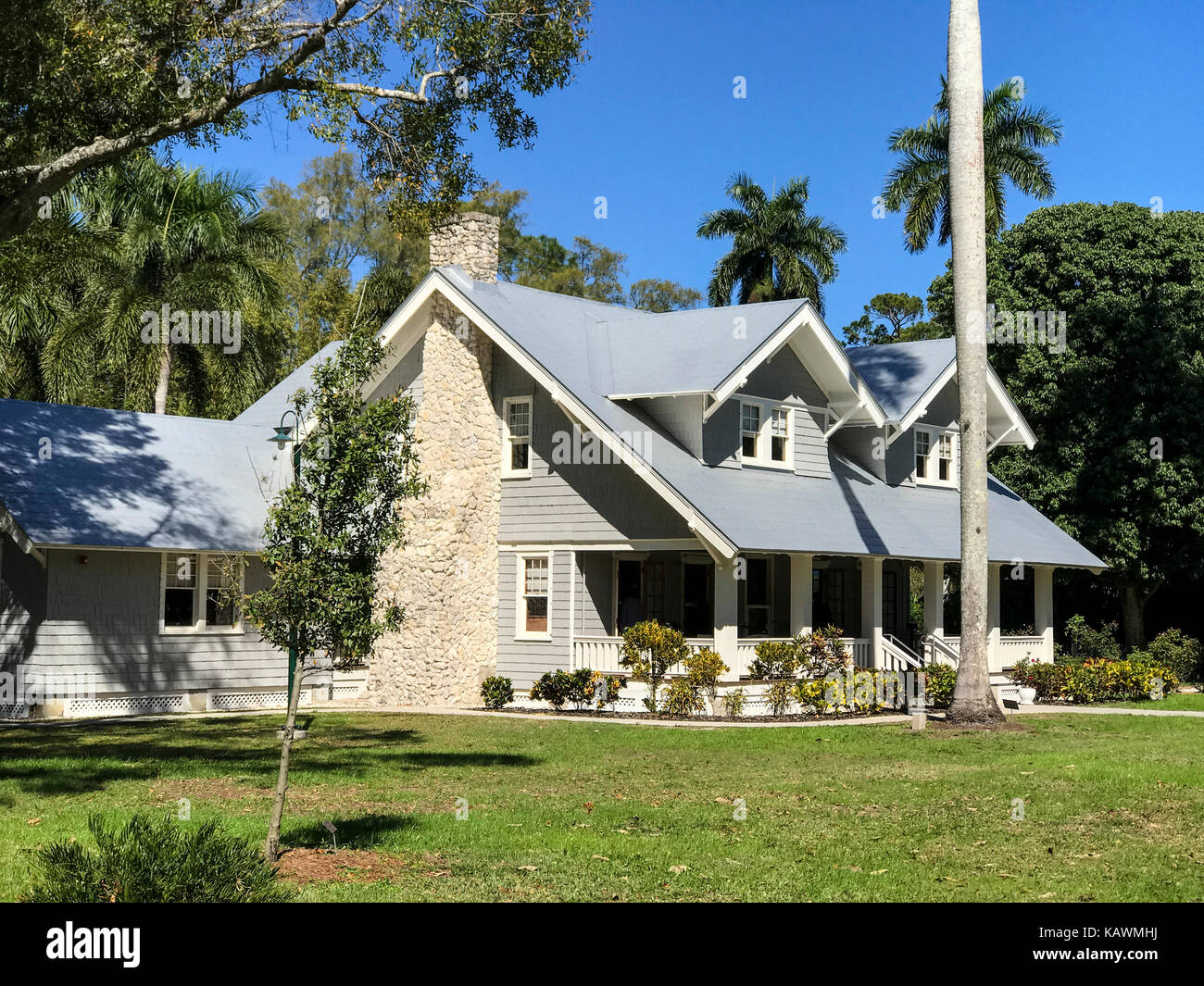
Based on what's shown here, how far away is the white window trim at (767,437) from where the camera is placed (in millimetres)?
27250

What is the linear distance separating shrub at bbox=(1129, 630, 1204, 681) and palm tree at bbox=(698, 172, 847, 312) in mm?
16727

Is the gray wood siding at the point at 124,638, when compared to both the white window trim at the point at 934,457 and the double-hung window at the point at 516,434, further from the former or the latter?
the white window trim at the point at 934,457

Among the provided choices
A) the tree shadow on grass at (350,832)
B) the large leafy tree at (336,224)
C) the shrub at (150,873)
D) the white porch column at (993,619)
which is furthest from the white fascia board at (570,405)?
the large leafy tree at (336,224)

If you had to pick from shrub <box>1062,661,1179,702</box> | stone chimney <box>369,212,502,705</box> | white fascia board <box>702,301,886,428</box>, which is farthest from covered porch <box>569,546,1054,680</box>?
white fascia board <box>702,301,886,428</box>

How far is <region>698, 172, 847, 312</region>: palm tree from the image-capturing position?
4634 centimetres

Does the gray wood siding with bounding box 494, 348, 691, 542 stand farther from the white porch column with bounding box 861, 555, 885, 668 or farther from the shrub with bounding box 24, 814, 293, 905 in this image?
the shrub with bounding box 24, 814, 293, 905

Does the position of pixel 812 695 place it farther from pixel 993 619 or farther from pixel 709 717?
pixel 993 619

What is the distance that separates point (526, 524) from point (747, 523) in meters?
5.15

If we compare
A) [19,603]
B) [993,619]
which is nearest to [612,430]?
[19,603]

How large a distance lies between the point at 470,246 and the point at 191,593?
30.3ft

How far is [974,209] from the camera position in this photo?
22.8m

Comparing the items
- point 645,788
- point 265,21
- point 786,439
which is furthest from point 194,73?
point 786,439

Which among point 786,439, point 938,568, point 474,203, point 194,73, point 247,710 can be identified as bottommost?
point 247,710

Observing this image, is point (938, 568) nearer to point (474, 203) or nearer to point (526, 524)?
point (526, 524)
